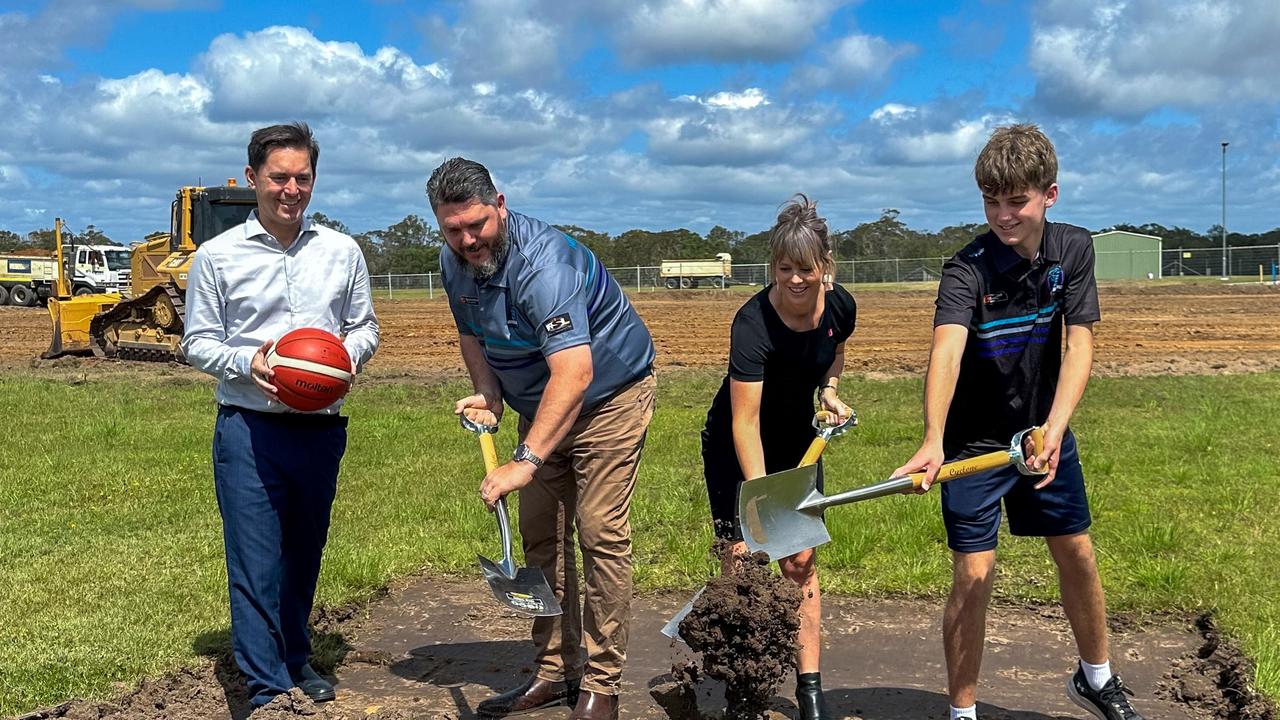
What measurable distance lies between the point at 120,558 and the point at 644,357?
428cm

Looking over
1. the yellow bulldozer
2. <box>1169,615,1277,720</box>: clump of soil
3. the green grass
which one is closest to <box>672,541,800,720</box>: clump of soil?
<box>1169,615,1277,720</box>: clump of soil

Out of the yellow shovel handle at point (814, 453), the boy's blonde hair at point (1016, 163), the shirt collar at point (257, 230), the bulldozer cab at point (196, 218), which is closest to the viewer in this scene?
the boy's blonde hair at point (1016, 163)

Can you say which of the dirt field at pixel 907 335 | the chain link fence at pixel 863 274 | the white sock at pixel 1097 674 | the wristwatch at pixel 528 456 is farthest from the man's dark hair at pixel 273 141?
the chain link fence at pixel 863 274

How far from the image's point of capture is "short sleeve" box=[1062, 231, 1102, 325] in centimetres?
422

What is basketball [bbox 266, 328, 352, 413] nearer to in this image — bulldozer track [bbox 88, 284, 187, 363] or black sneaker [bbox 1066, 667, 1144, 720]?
black sneaker [bbox 1066, 667, 1144, 720]

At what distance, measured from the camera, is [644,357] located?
4.88 meters

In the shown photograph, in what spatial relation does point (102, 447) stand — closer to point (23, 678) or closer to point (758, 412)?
point (23, 678)

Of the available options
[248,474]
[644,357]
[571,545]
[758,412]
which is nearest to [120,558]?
[248,474]

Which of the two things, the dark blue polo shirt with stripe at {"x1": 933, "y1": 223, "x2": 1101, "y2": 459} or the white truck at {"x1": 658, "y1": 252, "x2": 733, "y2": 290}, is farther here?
the white truck at {"x1": 658, "y1": 252, "x2": 733, "y2": 290}

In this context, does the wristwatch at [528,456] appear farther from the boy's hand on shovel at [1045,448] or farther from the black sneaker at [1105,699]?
the black sneaker at [1105,699]

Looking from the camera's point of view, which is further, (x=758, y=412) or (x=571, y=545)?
(x=571, y=545)

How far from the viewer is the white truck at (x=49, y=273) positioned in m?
40.5

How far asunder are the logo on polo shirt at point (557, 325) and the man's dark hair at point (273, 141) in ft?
4.15

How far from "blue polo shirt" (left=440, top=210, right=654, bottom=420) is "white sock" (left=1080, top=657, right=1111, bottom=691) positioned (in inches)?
84.6
